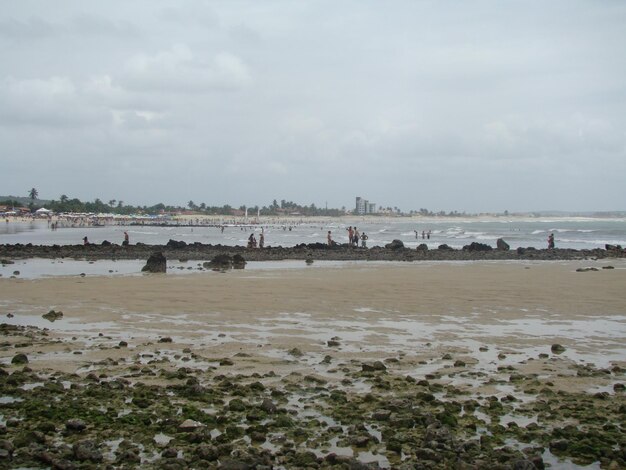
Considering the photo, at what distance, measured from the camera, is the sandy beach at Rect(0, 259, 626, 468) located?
6.66 metres

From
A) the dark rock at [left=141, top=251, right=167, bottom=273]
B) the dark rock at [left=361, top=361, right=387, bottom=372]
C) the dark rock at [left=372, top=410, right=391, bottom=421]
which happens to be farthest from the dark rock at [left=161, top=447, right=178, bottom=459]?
the dark rock at [left=141, top=251, right=167, bottom=273]

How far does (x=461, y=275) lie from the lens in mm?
29406

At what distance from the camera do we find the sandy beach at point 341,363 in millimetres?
6656

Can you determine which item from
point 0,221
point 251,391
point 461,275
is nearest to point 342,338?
point 251,391

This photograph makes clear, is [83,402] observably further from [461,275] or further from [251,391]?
[461,275]

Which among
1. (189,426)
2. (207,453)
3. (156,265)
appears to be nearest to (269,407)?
(189,426)

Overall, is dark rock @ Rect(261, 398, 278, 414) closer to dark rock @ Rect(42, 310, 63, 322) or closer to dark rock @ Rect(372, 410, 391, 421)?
dark rock @ Rect(372, 410, 391, 421)

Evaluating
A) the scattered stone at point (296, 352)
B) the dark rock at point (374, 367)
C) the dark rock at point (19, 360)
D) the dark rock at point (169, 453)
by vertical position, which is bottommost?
the dark rock at point (19, 360)

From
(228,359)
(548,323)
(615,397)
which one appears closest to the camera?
(615,397)

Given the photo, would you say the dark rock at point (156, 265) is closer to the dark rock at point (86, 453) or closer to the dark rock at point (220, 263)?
the dark rock at point (220, 263)

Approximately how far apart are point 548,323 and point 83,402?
36.1 feet

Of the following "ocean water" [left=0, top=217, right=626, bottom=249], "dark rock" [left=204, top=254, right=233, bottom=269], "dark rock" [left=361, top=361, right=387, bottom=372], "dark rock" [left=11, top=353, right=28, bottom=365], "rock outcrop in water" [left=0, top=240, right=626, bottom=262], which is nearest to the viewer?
"dark rock" [left=361, top=361, right=387, bottom=372]

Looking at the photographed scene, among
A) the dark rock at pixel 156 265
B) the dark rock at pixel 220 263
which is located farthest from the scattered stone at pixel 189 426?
the dark rock at pixel 220 263

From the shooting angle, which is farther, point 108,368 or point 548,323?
point 548,323
